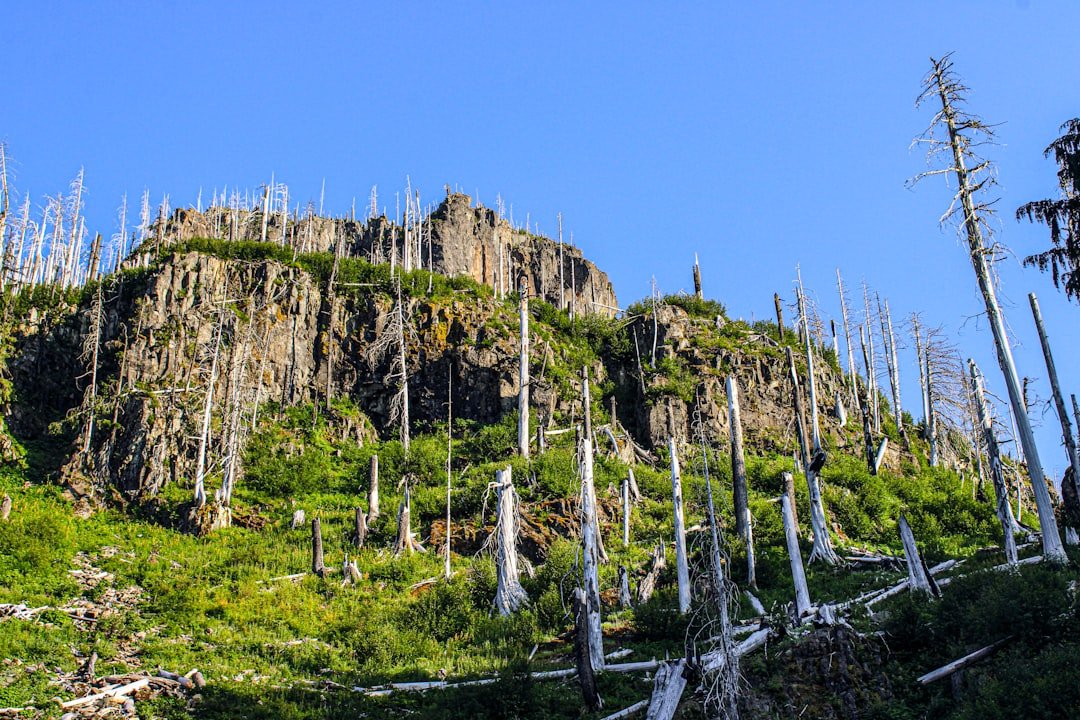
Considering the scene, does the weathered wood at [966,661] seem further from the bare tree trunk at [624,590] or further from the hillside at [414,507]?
the bare tree trunk at [624,590]

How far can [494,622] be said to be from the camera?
23.6 m

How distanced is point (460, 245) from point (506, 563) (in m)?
51.9

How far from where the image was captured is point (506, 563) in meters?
25.2

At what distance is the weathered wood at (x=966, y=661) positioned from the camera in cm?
1498

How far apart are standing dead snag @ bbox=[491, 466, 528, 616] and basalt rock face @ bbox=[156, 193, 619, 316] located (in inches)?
1806

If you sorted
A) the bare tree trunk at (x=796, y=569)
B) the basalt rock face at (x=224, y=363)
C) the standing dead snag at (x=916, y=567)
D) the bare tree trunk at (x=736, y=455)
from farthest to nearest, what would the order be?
the basalt rock face at (x=224, y=363) < the bare tree trunk at (x=736, y=455) < the standing dead snag at (x=916, y=567) < the bare tree trunk at (x=796, y=569)

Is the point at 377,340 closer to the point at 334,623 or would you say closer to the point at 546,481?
the point at 546,481

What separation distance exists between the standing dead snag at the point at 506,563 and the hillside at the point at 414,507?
24.4 inches

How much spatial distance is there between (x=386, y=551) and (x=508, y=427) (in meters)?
12.8

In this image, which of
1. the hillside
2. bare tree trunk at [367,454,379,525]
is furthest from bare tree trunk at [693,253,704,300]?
bare tree trunk at [367,454,379,525]

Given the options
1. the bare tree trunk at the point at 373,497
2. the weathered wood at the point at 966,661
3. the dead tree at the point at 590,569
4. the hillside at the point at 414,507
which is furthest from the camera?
the bare tree trunk at the point at 373,497

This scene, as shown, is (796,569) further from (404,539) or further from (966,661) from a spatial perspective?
(404,539)

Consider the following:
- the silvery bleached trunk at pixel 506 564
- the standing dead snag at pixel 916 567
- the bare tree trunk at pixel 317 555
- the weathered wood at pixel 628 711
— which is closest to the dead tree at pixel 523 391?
the bare tree trunk at pixel 317 555

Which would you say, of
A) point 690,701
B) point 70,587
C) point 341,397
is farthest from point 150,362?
point 690,701
